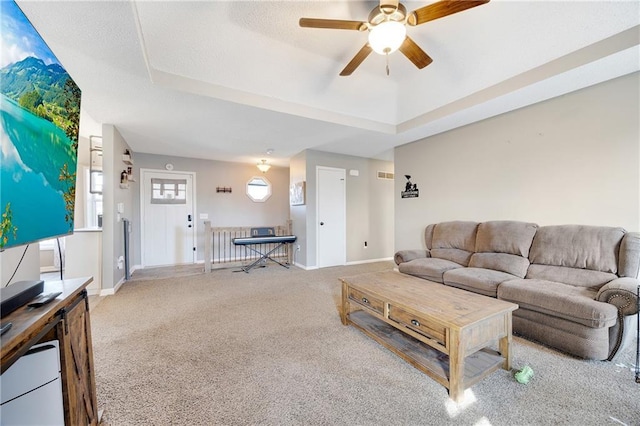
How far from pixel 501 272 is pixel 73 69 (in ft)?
15.7

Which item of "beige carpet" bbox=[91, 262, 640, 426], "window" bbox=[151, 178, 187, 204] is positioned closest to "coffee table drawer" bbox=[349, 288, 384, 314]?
"beige carpet" bbox=[91, 262, 640, 426]

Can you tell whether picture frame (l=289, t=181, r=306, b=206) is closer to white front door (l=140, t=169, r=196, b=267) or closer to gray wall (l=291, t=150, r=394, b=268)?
gray wall (l=291, t=150, r=394, b=268)

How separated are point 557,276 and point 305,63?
3486 mm

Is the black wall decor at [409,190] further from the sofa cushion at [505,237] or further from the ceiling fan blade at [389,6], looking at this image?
the ceiling fan blade at [389,6]

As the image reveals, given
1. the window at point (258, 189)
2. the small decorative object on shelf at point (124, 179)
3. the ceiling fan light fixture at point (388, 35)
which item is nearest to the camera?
the ceiling fan light fixture at point (388, 35)

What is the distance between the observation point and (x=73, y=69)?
228cm

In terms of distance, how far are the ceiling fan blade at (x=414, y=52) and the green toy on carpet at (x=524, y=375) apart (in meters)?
2.52

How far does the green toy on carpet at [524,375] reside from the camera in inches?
64.9

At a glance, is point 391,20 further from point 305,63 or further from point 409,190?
point 409,190

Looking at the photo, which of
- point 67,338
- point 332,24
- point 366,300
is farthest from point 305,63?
point 67,338

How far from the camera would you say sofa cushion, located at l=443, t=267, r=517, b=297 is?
2.52 metres

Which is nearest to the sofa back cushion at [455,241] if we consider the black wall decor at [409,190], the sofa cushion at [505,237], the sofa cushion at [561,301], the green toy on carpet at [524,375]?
the sofa cushion at [505,237]

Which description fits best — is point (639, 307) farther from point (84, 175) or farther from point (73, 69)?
point (84, 175)

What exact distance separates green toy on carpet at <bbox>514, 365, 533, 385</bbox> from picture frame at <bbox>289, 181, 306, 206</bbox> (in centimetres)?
402
